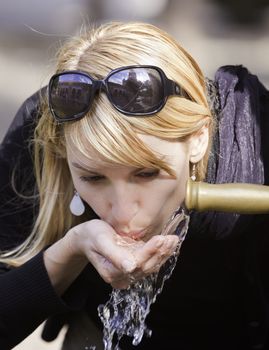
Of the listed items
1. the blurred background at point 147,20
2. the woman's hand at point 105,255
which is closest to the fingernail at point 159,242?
the woman's hand at point 105,255

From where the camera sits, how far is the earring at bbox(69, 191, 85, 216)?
4.77ft

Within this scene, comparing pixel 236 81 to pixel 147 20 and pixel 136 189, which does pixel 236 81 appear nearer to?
pixel 136 189

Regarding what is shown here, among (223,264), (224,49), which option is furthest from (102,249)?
(224,49)

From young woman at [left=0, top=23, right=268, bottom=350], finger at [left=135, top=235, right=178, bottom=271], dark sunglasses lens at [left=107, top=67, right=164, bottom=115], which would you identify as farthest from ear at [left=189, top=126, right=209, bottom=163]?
finger at [left=135, top=235, right=178, bottom=271]

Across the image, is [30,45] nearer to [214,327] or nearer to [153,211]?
[214,327]

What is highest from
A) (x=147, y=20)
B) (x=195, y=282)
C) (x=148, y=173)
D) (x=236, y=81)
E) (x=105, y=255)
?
(x=147, y=20)

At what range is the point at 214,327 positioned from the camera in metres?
1.70

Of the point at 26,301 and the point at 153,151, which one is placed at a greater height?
the point at 153,151

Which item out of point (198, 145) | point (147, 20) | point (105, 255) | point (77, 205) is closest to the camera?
point (105, 255)

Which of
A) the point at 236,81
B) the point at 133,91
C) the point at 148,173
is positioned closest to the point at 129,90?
the point at 133,91

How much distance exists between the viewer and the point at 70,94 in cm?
128

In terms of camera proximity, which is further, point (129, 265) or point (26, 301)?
point (26, 301)

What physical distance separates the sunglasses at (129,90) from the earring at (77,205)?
22cm

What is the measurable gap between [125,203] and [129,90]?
0.17m
